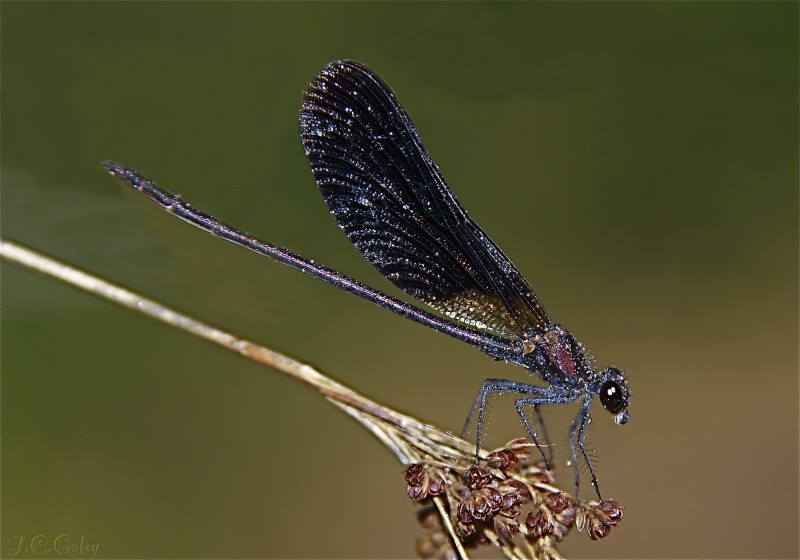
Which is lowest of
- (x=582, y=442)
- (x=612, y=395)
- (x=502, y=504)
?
(x=502, y=504)

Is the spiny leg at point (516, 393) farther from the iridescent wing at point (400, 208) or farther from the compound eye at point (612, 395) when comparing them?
the iridescent wing at point (400, 208)

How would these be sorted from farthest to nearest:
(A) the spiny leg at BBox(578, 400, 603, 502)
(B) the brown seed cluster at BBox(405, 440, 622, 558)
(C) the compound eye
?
(C) the compound eye → (A) the spiny leg at BBox(578, 400, 603, 502) → (B) the brown seed cluster at BBox(405, 440, 622, 558)

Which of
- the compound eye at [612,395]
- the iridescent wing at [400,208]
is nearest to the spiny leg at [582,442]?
the compound eye at [612,395]

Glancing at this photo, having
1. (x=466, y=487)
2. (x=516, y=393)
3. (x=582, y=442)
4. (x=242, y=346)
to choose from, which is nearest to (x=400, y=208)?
(x=516, y=393)

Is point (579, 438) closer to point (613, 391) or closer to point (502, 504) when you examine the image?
point (613, 391)

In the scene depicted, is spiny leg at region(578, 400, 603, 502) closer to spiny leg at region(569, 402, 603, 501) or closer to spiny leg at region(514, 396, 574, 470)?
spiny leg at region(569, 402, 603, 501)

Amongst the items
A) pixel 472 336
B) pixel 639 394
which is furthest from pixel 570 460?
pixel 639 394

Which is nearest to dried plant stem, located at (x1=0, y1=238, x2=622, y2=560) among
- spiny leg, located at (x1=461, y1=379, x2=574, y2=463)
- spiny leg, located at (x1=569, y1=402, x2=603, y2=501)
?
spiny leg, located at (x1=461, y1=379, x2=574, y2=463)
